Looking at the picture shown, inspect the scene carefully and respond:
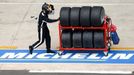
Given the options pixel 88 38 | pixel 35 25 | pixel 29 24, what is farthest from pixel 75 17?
pixel 29 24

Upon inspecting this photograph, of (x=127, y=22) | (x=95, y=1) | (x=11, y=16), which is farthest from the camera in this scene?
(x=95, y=1)

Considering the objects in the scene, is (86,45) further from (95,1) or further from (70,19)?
(95,1)

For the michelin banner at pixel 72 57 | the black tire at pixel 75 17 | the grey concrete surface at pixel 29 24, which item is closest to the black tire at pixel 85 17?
the black tire at pixel 75 17

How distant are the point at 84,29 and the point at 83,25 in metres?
0.26

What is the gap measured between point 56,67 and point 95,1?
7.35 meters

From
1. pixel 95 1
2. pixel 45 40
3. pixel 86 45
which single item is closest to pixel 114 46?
pixel 86 45

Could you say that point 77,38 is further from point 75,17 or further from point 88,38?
point 75,17

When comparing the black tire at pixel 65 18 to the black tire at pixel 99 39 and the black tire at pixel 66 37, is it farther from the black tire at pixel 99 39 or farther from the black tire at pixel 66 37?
the black tire at pixel 99 39

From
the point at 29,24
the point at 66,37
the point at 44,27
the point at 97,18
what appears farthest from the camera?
the point at 29,24

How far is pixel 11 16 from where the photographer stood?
835 inches

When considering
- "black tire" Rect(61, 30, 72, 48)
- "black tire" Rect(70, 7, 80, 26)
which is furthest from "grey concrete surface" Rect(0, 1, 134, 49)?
"black tire" Rect(70, 7, 80, 26)

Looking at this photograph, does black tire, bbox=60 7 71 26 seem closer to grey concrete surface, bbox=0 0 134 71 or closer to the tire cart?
the tire cart

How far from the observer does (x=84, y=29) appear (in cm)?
1650

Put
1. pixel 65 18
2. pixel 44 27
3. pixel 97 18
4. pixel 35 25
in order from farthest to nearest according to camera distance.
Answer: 1. pixel 35 25
2. pixel 44 27
3. pixel 65 18
4. pixel 97 18
